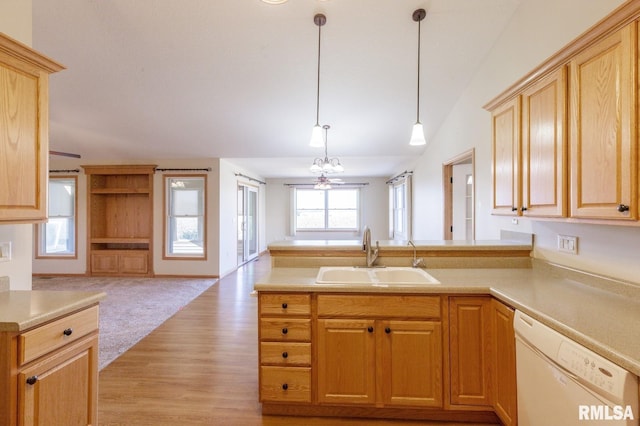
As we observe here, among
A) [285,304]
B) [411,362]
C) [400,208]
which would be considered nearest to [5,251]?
[285,304]

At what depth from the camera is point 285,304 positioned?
1976 mm

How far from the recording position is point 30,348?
1.33 metres

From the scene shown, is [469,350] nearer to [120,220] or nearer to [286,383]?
[286,383]

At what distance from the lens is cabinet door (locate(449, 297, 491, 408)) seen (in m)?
1.89

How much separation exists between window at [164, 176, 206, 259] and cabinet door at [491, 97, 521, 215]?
5240 mm

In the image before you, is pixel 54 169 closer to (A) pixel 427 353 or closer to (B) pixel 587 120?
(A) pixel 427 353

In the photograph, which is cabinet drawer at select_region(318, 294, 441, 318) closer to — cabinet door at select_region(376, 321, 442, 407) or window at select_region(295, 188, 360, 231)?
Result: cabinet door at select_region(376, 321, 442, 407)

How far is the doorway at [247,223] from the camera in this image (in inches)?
291

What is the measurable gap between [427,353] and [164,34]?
3531mm

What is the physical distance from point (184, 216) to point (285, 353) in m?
4.93

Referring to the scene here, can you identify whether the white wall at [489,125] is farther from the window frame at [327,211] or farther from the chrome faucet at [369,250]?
the window frame at [327,211]

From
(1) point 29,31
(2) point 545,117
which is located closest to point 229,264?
(1) point 29,31

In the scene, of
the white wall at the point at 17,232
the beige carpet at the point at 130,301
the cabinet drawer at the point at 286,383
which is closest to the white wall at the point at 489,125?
the cabinet drawer at the point at 286,383

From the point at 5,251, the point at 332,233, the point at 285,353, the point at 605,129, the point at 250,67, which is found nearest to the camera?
the point at 605,129
